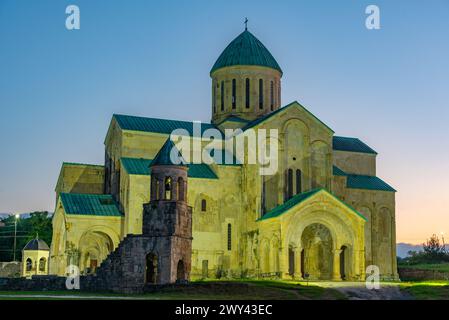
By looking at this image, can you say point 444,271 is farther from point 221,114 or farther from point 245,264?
point 221,114

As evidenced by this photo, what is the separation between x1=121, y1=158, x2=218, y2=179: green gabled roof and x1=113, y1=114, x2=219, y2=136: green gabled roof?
90.1 inches

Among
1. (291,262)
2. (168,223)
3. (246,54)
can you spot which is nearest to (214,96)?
(246,54)

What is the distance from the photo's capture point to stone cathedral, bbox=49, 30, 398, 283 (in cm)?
4350

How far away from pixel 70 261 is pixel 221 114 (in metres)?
15.5

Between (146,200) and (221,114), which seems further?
(221,114)

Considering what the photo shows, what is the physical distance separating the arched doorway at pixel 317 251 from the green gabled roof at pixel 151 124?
34.2 ft

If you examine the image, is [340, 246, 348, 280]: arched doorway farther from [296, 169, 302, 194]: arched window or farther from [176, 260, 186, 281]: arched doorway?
[176, 260, 186, 281]: arched doorway

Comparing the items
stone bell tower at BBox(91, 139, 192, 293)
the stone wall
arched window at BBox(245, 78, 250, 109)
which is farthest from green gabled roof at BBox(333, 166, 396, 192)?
the stone wall

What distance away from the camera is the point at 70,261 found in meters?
44.1

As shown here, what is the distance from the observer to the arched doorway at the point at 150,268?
38.4 meters

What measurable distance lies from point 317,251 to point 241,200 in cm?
570

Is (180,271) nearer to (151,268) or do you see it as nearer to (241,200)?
(151,268)

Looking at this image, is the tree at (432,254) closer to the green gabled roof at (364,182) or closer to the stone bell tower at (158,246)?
the green gabled roof at (364,182)
